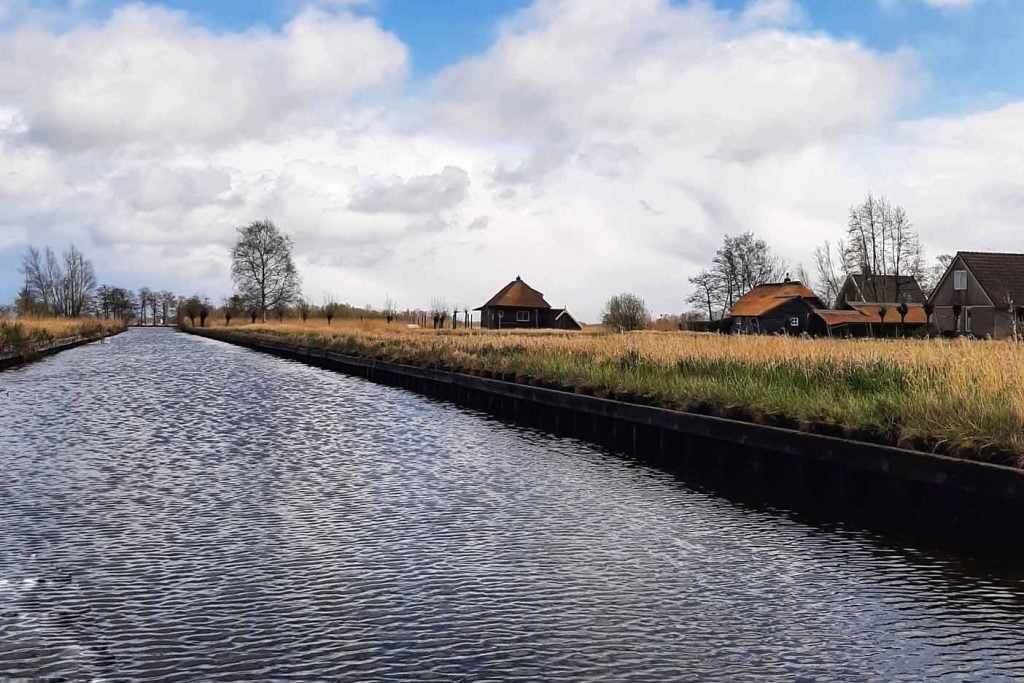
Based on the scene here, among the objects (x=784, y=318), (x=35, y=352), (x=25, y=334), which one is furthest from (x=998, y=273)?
(x=25, y=334)

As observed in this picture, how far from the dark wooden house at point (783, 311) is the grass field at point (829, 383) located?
2370 inches

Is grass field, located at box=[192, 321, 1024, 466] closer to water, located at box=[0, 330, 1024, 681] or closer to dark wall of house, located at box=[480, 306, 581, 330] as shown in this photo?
water, located at box=[0, 330, 1024, 681]

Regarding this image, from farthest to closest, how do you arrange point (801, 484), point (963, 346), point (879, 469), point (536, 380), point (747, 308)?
point (747, 308) → point (536, 380) → point (963, 346) → point (801, 484) → point (879, 469)

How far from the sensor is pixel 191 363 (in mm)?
42469

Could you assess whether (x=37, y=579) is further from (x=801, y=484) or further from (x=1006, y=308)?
(x=1006, y=308)

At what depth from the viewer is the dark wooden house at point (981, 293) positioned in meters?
59.6

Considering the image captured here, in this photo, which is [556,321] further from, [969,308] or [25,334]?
[25,334]

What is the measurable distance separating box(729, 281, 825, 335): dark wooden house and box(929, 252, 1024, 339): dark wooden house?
16.0 m

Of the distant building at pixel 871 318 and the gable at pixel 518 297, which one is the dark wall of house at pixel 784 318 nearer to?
the distant building at pixel 871 318

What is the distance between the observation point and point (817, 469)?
11234mm

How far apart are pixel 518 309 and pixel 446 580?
89.0m

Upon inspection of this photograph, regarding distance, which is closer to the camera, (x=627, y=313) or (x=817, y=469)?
(x=817, y=469)

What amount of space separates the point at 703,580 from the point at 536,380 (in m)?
14.1

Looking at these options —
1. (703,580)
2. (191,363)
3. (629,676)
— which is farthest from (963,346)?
(191,363)
